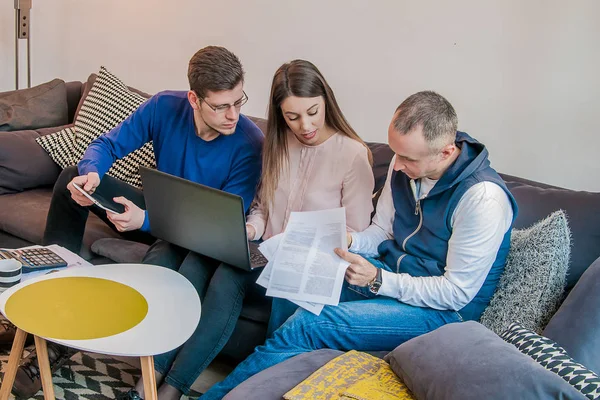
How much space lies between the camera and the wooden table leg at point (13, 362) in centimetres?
170

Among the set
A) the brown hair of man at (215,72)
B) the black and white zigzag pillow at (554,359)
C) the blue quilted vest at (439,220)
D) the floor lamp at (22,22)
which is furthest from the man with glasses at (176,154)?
the floor lamp at (22,22)

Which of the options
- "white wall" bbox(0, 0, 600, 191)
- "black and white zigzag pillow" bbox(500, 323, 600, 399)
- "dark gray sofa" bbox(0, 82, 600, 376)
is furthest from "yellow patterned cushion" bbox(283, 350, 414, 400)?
"white wall" bbox(0, 0, 600, 191)

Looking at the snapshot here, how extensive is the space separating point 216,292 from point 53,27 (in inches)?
99.8

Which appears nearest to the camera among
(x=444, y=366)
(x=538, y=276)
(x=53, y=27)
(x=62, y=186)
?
(x=444, y=366)

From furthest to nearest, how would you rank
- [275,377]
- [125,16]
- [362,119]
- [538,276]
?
[125,16]
[362,119]
[538,276]
[275,377]

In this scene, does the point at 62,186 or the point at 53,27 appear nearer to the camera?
the point at 62,186

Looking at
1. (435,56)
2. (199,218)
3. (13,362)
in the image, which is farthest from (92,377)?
(435,56)

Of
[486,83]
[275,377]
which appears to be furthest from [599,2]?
[275,377]

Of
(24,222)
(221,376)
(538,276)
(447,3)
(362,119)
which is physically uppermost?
(447,3)

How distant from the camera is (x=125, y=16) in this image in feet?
11.5

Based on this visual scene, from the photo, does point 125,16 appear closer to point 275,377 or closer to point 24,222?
point 24,222

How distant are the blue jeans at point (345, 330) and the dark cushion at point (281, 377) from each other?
2.1 inches

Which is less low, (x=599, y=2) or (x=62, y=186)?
(x=599, y=2)

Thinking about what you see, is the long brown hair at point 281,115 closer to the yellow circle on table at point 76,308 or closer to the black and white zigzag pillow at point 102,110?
the yellow circle on table at point 76,308
